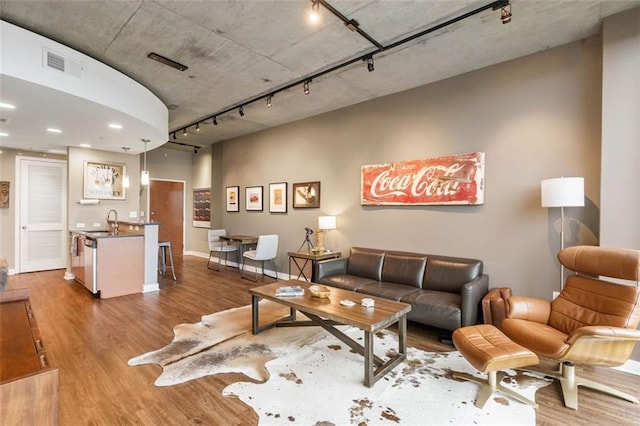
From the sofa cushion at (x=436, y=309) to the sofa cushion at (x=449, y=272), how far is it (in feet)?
0.63

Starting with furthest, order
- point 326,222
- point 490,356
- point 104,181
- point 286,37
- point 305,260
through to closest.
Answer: point 104,181
point 305,260
point 326,222
point 286,37
point 490,356

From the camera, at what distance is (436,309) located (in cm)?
323

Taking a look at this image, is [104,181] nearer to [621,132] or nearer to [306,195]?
[306,195]

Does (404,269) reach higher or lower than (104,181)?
lower

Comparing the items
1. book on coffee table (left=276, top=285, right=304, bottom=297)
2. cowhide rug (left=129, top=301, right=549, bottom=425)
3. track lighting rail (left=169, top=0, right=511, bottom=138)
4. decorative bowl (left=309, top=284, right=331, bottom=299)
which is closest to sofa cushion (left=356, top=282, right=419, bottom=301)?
cowhide rug (left=129, top=301, right=549, bottom=425)

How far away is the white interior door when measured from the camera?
620cm

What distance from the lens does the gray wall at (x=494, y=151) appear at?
3158 mm

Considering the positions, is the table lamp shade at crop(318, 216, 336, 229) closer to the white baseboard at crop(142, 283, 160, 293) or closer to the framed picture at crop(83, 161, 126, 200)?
the white baseboard at crop(142, 283, 160, 293)

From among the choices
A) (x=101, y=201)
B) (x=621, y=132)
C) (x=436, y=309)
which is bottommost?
(x=436, y=309)

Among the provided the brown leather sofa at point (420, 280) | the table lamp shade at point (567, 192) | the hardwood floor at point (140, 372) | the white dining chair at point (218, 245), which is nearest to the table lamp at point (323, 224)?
the brown leather sofa at point (420, 280)

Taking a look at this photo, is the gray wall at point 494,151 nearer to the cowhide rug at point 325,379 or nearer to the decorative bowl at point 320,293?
the cowhide rug at point 325,379

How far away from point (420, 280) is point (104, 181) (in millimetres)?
6431

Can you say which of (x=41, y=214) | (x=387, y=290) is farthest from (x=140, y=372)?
(x=41, y=214)

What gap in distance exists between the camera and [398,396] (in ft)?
7.45
